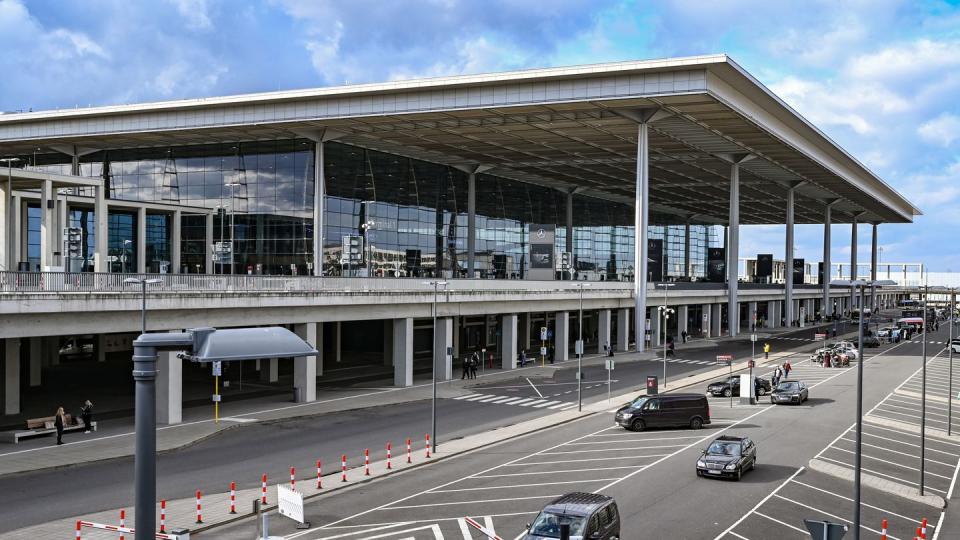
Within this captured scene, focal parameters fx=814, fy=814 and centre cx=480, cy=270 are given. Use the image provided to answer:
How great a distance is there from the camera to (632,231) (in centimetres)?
15275

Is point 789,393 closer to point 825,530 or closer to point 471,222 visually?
point 825,530

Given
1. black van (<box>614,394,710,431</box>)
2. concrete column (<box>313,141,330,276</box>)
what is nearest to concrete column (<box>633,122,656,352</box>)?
concrete column (<box>313,141,330,276</box>)

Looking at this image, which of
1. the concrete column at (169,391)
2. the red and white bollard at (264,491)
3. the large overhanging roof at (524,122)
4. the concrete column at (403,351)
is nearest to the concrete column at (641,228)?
the large overhanging roof at (524,122)

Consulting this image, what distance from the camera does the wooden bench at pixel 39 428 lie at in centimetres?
3466

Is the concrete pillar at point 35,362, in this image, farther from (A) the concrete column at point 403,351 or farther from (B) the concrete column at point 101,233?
(A) the concrete column at point 403,351

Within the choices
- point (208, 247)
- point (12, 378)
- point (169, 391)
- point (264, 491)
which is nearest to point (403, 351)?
point (169, 391)

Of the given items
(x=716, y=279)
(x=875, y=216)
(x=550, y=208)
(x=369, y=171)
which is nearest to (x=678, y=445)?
(x=369, y=171)

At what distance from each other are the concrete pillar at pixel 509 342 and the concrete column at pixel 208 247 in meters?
30.9

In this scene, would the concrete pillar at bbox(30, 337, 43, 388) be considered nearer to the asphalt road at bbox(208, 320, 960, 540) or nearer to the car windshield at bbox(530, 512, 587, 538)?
the asphalt road at bbox(208, 320, 960, 540)

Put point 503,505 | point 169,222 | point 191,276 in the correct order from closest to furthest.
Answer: point 503,505 → point 191,276 → point 169,222

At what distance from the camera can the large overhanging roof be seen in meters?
66.6

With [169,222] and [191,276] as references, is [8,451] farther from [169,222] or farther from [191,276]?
[169,222]

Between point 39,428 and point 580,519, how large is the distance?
27861mm

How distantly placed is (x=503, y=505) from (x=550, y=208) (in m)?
102
